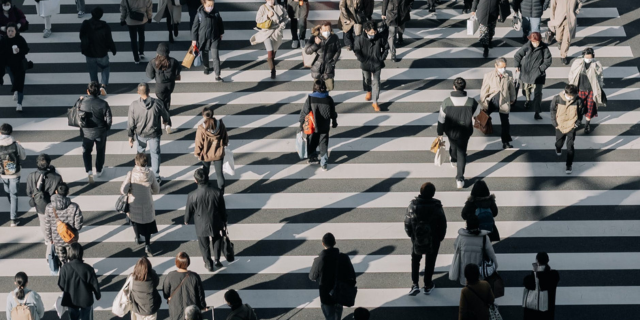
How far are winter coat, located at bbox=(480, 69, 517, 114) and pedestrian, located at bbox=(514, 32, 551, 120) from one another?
2.27ft

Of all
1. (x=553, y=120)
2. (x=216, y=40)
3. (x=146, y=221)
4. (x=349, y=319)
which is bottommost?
(x=349, y=319)

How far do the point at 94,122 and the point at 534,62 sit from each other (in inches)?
288

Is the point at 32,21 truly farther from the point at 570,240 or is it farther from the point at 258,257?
the point at 570,240

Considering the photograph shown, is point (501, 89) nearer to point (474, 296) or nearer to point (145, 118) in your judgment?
point (474, 296)

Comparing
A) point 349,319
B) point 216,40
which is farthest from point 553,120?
point 216,40

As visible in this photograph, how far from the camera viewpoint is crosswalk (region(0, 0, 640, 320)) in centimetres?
1246

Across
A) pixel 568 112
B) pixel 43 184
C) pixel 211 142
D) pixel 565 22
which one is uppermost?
pixel 565 22

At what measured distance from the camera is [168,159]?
49.2 feet

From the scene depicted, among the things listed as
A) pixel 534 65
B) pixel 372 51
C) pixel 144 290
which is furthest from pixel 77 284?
pixel 534 65

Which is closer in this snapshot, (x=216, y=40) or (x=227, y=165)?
(x=227, y=165)

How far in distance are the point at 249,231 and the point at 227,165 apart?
3.71ft

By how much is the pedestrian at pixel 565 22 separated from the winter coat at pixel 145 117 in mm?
7880

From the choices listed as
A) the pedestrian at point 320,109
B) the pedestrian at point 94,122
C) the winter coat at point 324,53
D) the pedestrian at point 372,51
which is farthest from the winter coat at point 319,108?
the pedestrian at point 94,122

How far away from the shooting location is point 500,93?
14.8m
